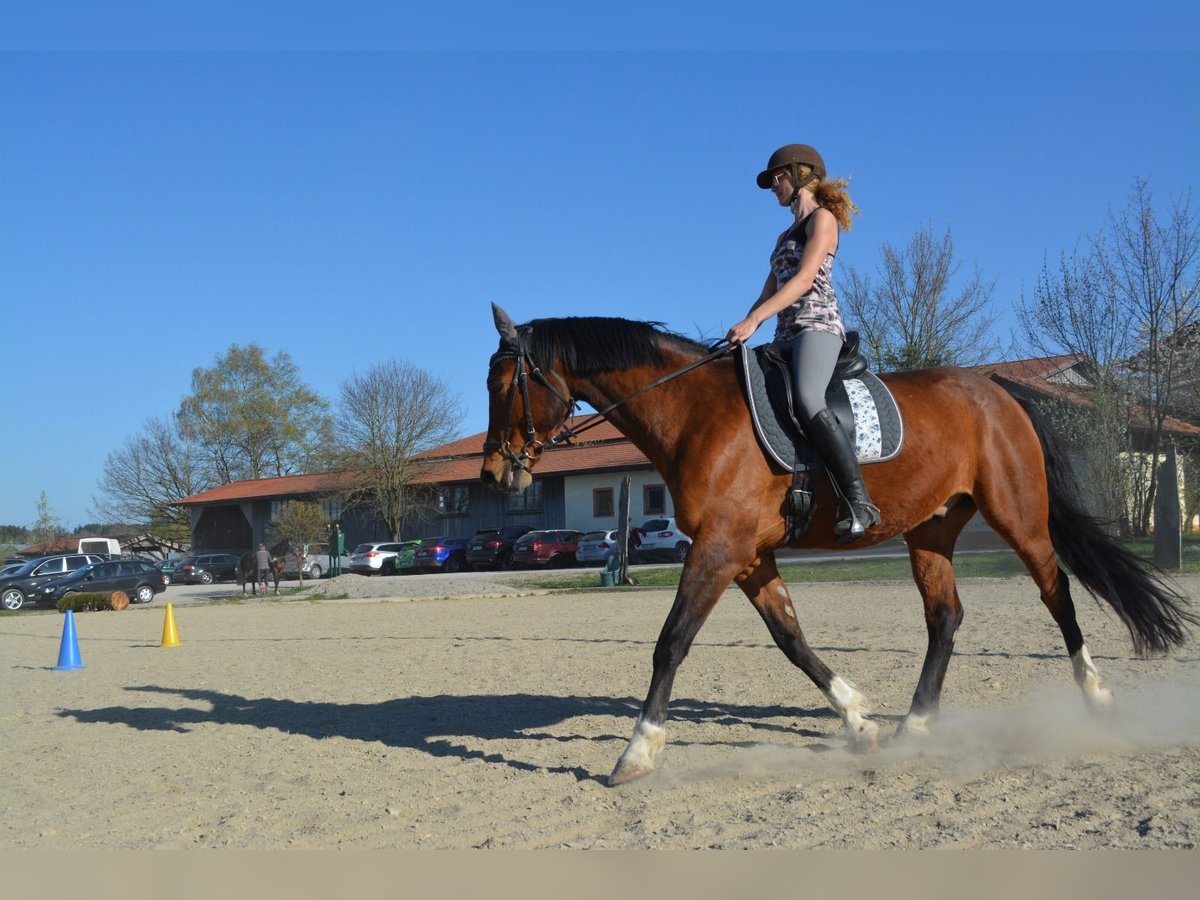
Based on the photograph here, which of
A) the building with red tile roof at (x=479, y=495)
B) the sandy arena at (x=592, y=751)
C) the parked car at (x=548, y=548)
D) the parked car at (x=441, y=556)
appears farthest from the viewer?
the building with red tile roof at (x=479, y=495)

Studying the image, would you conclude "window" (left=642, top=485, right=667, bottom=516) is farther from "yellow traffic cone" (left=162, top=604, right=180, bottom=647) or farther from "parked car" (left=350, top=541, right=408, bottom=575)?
"yellow traffic cone" (left=162, top=604, right=180, bottom=647)

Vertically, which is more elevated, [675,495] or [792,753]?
[675,495]

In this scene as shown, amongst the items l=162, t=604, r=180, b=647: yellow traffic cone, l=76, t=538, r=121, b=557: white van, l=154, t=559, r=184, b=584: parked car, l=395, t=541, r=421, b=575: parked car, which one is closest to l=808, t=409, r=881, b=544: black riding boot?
l=162, t=604, r=180, b=647: yellow traffic cone

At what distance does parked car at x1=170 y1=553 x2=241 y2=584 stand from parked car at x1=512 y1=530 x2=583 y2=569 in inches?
680


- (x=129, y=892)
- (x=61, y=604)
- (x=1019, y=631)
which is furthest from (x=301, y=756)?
(x=61, y=604)

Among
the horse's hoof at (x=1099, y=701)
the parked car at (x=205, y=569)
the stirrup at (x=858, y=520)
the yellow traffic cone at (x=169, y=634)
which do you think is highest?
the stirrup at (x=858, y=520)

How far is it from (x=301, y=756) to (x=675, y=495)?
2.93 m

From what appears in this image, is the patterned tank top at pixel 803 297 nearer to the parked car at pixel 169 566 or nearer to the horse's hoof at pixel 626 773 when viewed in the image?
the horse's hoof at pixel 626 773

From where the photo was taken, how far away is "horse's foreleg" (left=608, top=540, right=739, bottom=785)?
527 centimetres

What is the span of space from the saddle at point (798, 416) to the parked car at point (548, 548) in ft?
122

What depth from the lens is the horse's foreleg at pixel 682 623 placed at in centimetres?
527

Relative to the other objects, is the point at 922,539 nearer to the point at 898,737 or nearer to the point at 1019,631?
the point at 898,737

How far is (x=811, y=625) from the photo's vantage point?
44.3 feet

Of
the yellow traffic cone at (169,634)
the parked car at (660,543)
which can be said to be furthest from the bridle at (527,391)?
the parked car at (660,543)
